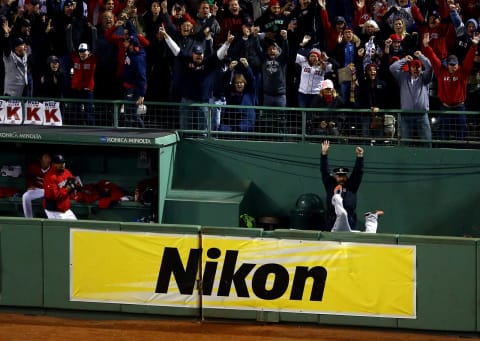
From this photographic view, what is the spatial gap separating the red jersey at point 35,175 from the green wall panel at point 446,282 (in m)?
7.86

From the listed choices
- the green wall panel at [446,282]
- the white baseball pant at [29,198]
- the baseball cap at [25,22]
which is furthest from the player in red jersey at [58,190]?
the green wall panel at [446,282]

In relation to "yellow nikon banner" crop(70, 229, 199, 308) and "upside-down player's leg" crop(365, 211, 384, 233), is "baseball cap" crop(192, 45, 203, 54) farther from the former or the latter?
"yellow nikon banner" crop(70, 229, 199, 308)

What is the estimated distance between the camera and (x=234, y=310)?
15461mm

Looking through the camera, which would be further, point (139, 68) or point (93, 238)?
point (139, 68)

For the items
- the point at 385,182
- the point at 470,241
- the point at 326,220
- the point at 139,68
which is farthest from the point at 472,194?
the point at 139,68

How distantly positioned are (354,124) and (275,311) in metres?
5.03

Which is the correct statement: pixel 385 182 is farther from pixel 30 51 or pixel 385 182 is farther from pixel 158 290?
pixel 30 51

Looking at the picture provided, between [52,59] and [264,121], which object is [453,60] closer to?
[264,121]

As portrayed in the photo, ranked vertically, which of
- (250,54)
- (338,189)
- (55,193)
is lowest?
(55,193)

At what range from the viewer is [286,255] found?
1529 centimetres

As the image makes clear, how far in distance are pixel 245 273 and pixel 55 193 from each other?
4.66 meters

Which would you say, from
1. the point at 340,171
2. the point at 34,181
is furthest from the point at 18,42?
the point at 340,171

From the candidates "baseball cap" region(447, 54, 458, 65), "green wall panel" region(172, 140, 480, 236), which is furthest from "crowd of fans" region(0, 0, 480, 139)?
"green wall panel" region(172, 140, 480, 236)

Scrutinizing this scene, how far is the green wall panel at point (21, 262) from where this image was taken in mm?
15836
